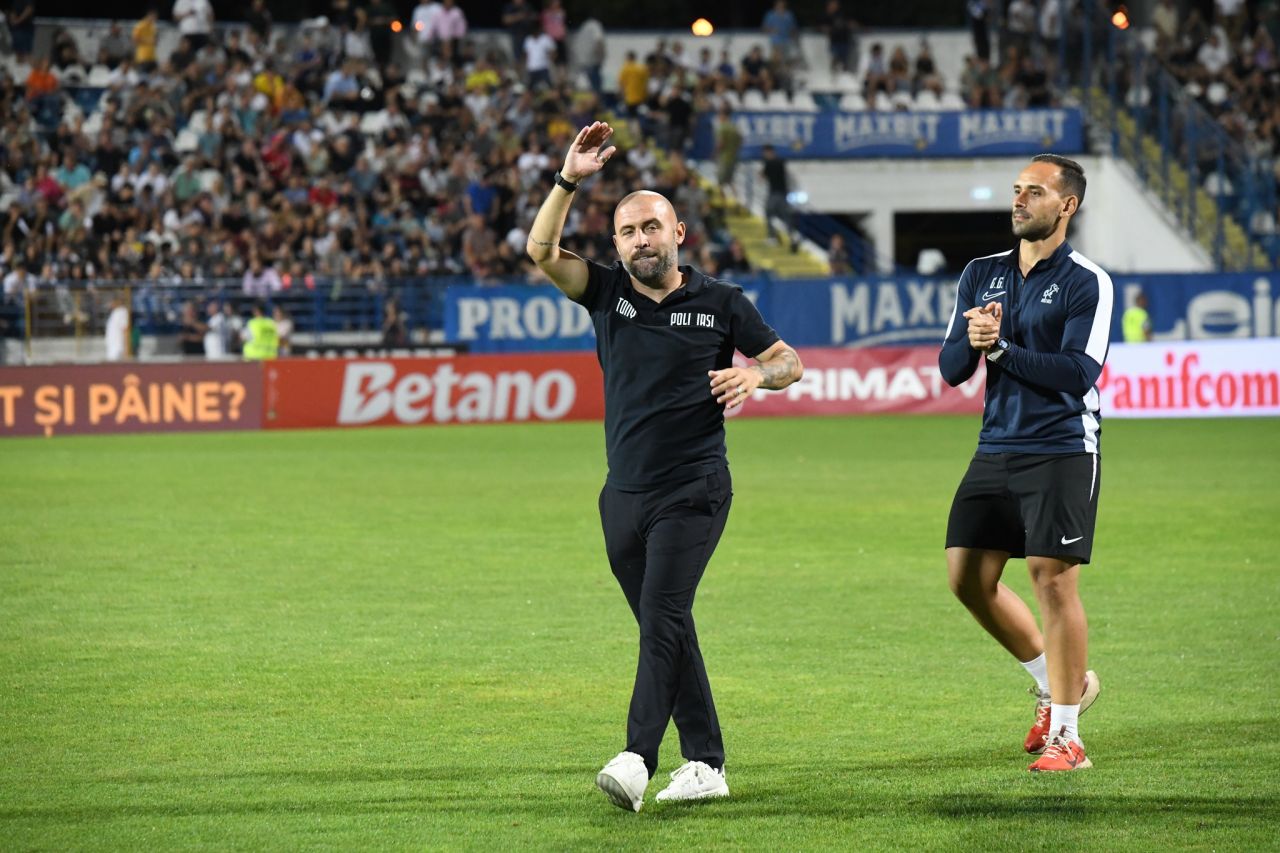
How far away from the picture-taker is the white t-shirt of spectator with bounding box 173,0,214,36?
1398 inches

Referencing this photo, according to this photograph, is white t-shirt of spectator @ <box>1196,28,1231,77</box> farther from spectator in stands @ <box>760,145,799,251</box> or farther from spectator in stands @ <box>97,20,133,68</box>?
spectator in stands @ <box>97,20,133,68</box>

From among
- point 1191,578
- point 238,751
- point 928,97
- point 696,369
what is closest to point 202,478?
point 1191,578

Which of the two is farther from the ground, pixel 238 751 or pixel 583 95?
pixel 583 95

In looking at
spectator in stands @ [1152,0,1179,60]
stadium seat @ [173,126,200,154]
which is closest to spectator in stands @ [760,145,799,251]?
spectator in stands @ [1152,0,1179,60]

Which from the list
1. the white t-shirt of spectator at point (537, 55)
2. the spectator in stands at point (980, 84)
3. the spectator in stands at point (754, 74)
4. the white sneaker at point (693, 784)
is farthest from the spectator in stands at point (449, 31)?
the white sneaker at point (693, 784)

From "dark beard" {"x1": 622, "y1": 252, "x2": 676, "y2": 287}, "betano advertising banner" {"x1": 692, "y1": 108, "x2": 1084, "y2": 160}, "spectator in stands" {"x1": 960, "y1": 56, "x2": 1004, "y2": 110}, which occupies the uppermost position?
"spectator in stands" {"x1": 960, "y1": 56, "x2": 1004, "y2": 110}

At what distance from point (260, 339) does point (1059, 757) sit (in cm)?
2336

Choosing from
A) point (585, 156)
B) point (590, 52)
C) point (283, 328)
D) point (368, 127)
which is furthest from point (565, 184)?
point (590, 52)

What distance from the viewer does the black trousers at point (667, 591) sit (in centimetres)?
615

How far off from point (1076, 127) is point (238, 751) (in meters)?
36.7

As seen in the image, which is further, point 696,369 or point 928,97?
point 928,97

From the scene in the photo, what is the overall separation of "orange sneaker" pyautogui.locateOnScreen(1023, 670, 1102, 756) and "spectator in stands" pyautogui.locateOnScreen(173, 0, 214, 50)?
30.9 metres

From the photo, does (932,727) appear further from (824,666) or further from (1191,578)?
(1191,578)

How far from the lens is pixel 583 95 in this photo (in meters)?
39.4
